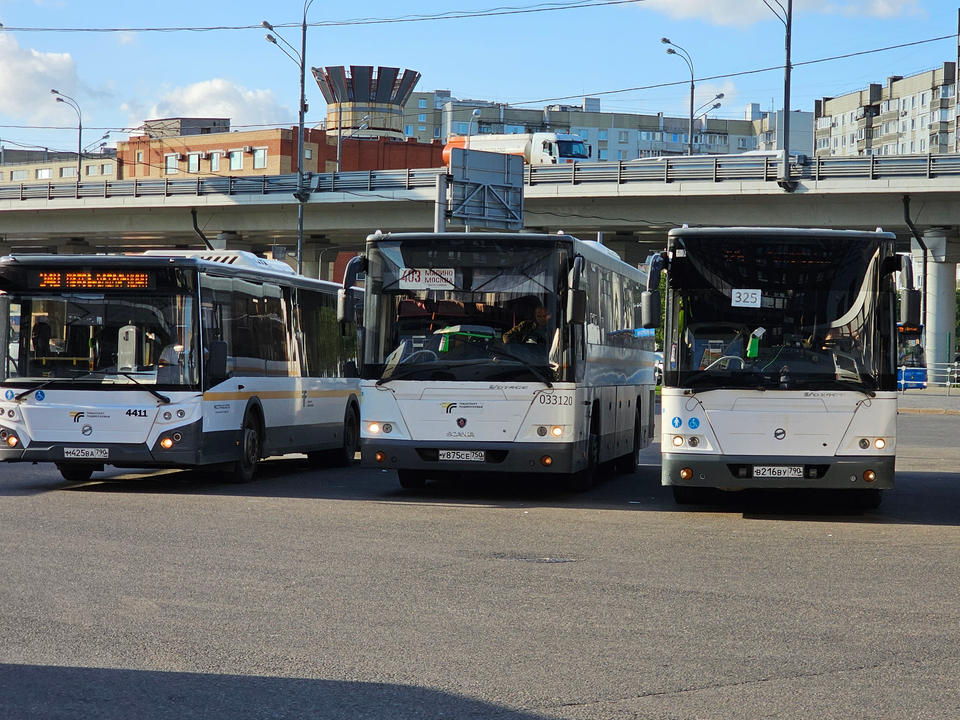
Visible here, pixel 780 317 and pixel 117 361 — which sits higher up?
pixel 780 317

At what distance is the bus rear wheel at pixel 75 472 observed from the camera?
17.7m

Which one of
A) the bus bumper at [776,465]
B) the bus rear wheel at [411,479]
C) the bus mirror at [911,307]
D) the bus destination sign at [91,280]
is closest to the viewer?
the bus mirror at [911,307]

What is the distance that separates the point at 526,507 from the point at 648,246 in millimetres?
46834

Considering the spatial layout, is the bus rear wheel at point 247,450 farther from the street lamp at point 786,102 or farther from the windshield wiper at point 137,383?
the street lamp at point 786,102

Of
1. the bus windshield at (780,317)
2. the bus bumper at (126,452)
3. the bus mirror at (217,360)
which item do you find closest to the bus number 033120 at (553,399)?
the bus windshield at (780,317)

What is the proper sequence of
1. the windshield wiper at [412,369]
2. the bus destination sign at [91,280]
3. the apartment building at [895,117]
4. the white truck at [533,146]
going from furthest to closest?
the apartment building at [895,117], the white truck at [533,146], the bus destination sign at [91,280], the windshield wiper at [412,369]

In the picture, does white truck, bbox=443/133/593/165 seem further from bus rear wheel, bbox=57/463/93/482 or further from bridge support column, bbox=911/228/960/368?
bus rear wheel, bbox=57/463/93/482

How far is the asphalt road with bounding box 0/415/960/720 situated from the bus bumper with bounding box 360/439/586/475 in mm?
621

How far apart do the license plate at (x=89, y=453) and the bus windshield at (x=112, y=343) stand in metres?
0.80

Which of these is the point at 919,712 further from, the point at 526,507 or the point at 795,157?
the point at 795,157

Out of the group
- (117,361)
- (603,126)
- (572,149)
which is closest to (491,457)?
(117,361)

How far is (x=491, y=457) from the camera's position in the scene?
1527 centimetres

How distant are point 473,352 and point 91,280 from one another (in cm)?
478

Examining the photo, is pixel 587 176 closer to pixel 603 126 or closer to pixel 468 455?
pixel 468 455
